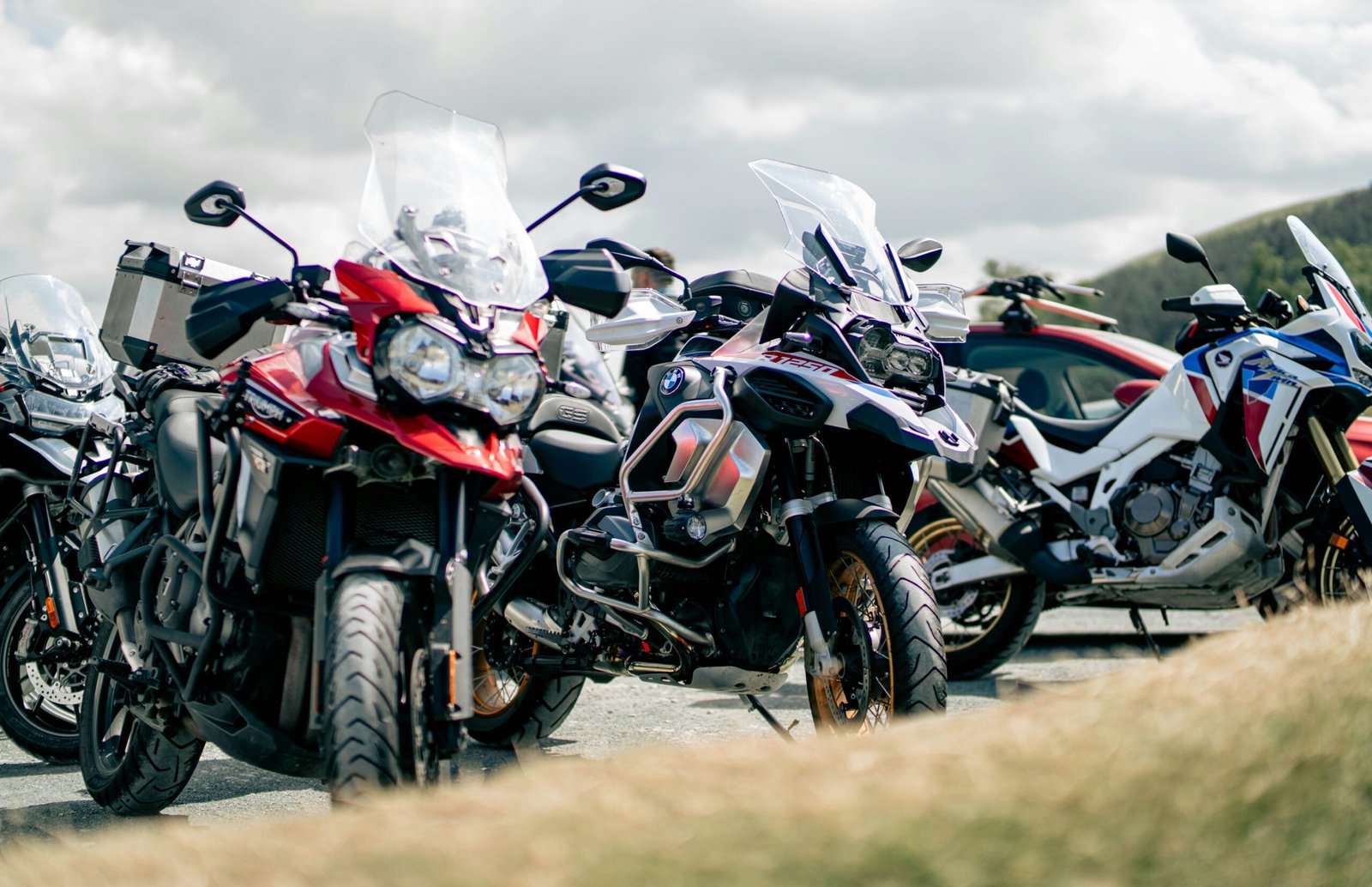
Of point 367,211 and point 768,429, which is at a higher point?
point 367,211

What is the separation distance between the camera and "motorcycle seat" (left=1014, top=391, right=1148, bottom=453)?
6.96 meters

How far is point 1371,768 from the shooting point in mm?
2367

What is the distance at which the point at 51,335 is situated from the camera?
5.77 meters

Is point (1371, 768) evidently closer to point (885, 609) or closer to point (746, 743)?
point (746, 743)

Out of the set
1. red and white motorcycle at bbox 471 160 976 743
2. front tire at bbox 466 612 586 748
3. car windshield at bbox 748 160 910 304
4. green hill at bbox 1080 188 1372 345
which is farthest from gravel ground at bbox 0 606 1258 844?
green hill at bbox 1080 188 1372 345

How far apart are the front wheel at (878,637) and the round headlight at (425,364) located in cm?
133

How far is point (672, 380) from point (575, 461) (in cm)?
67

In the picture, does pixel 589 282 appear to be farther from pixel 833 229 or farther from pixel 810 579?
pixel 833 229

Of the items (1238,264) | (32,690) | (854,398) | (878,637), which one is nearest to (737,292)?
(854,398)

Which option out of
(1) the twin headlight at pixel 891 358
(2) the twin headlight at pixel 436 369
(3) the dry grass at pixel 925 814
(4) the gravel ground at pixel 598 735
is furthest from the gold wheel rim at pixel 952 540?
(3) the dry grass at pixel 925 814

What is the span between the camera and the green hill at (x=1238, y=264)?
224 ft

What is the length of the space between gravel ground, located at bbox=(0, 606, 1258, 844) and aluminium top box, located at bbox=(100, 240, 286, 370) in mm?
1503

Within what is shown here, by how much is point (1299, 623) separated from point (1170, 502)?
4.00 metres

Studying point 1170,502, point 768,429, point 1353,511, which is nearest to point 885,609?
point 768,429
